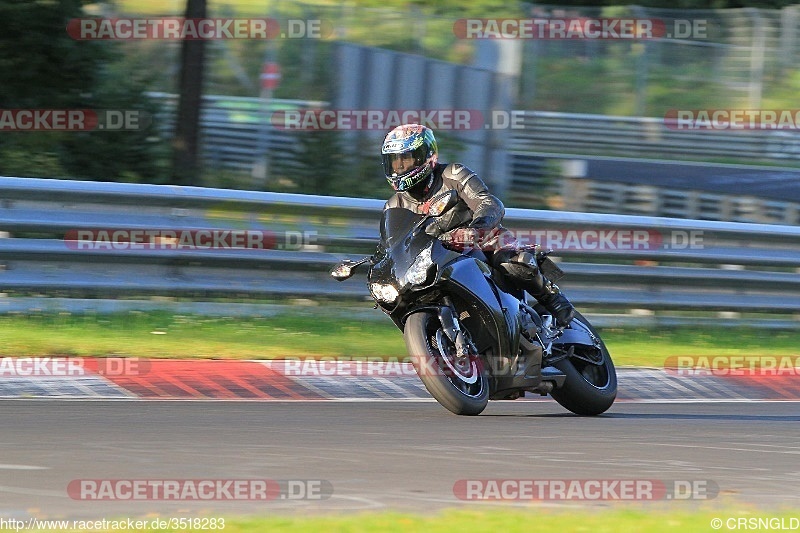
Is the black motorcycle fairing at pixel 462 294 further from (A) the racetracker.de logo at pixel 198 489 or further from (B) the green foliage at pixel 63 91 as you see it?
(B) the green foliage at pixel 63 91

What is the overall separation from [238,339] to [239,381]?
121 centimetres

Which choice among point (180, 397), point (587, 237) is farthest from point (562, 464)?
point (587, 237)

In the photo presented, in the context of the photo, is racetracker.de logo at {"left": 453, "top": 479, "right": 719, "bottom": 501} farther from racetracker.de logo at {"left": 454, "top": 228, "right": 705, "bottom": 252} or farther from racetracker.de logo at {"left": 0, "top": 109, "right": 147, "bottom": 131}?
racetracker.de logo at {"left": 0, "top": 109, "right": 147, "bottom": 131}

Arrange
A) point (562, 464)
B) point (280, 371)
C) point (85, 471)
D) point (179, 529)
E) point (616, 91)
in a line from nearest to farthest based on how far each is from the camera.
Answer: point (179, 529) → point (85, 471) → point (562, 464) → point (280, 371) → point (616, 91)

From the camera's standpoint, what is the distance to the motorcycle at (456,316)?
7.64 m

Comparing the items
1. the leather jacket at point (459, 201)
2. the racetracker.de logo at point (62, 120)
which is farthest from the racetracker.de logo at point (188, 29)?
the leather jacket at point (459, 201)

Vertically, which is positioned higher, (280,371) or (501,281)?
(501,281)

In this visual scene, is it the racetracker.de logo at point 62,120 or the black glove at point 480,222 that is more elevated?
the black glove at point 480,222

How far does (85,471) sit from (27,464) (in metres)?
0.29

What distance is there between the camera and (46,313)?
10.4 meters

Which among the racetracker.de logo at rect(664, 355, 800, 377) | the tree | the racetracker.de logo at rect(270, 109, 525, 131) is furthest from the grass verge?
the racetracker.de logo at rect(270, 109, 525, 131)

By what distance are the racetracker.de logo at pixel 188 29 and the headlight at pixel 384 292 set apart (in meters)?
7.71

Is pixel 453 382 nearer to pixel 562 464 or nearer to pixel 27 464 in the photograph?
pixel 562 464

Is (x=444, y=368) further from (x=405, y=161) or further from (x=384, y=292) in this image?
(x=405, y=161)
